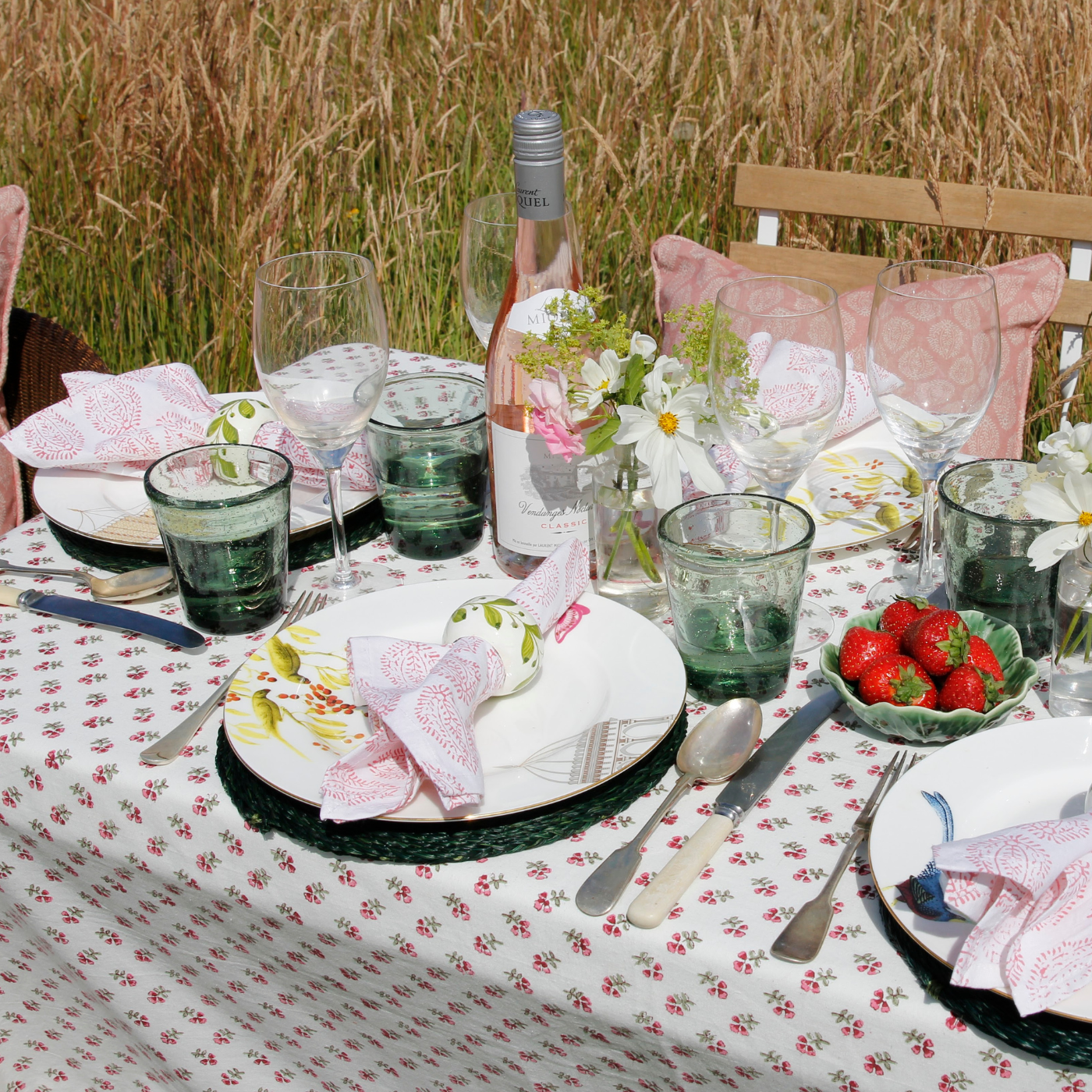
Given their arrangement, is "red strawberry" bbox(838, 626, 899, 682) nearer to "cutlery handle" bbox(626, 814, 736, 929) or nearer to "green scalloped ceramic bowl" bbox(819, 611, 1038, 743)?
"green scalloped ceramic bowl" bbox(819, 611, 1038, 743)

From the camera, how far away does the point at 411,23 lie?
8.86ft

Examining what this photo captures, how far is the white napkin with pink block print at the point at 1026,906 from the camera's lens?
55cm

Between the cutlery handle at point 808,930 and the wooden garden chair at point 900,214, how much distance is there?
1168 millimetres

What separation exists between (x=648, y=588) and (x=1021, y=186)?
1.80 meters

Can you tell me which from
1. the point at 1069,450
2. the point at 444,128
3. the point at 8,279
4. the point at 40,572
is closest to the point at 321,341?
the point at 40,572

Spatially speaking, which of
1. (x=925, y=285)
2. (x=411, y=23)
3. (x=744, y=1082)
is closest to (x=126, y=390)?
(x=925, y=285)

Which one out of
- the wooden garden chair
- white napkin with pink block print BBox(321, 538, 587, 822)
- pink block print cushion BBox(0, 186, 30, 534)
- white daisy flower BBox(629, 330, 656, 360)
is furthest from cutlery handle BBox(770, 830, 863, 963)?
pink block print cushion BBox(0, 186, 30, 534)

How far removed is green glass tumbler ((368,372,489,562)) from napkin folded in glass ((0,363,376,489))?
0.26 feet

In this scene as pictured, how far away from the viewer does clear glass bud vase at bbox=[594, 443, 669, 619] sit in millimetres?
948

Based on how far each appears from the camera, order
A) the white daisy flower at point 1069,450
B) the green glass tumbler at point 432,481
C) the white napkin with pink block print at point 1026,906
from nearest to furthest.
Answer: the white napkin with pink block print at point 1026,906
the white daisy flower at point 1069,450
the green glass tumbler at point 432,481

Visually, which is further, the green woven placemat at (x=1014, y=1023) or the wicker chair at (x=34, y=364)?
the wicker chair at (x=34, y=364)

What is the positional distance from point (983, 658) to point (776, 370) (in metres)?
0.26

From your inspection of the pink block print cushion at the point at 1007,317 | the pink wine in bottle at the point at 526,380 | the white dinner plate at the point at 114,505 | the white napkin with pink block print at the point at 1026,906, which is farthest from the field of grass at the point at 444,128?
the white napkin with pink block print at the point at 1026,906

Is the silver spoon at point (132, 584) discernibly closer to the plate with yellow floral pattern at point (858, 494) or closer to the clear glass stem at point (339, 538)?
the clear glass stem at point (339, 538)
